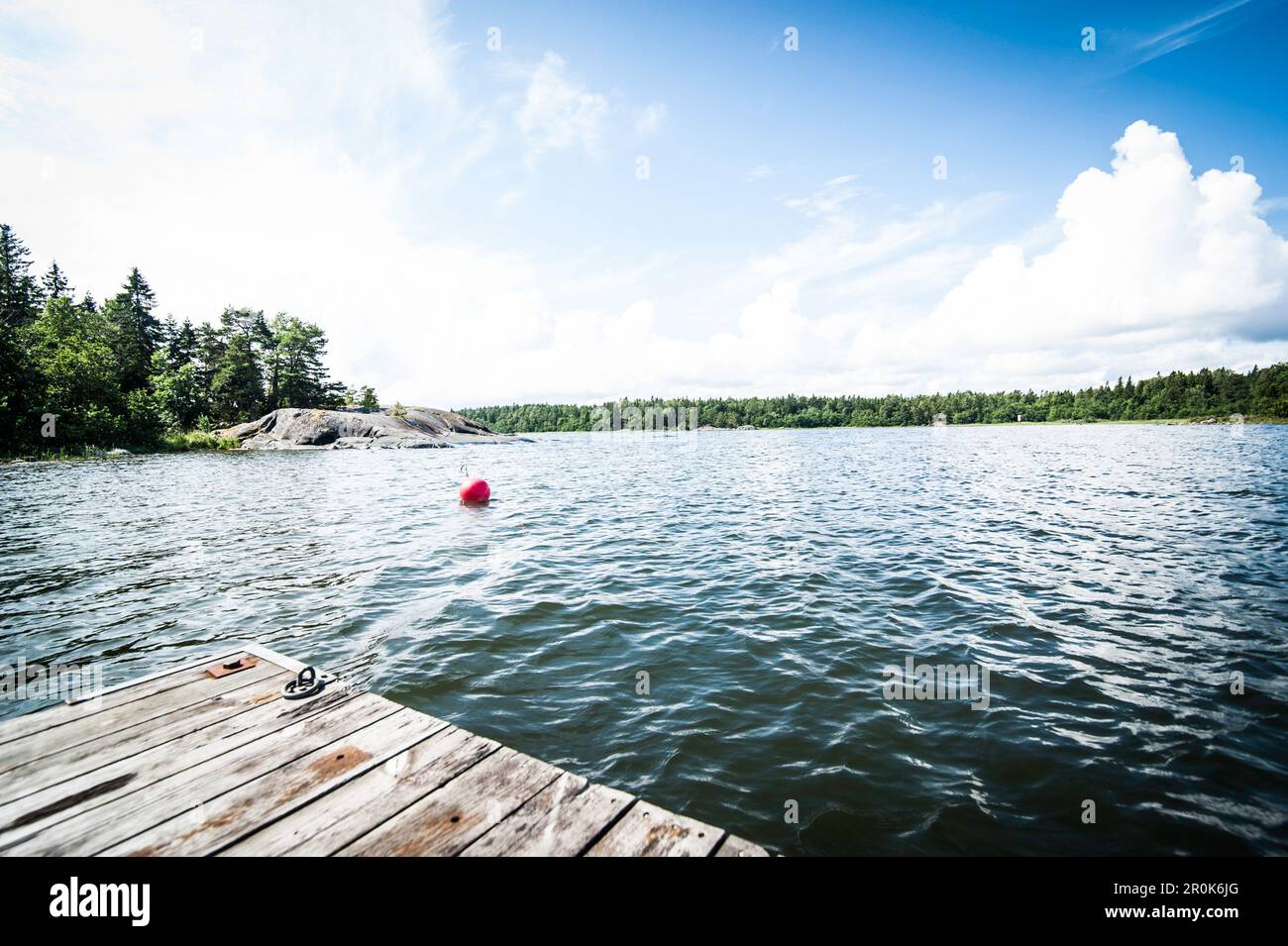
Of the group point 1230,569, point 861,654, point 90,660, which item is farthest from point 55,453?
point 1230,569

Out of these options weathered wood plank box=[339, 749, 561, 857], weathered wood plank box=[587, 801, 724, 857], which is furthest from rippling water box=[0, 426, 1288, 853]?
weathered wood plank box=[587, 801, 724, 857]

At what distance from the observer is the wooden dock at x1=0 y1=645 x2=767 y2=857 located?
3623 millimetres

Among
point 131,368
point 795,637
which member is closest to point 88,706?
point 795,637

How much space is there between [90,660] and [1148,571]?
21541 millimetres

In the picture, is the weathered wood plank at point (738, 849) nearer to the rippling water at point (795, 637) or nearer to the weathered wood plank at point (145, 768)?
→ the rippling water at point (795, 637)

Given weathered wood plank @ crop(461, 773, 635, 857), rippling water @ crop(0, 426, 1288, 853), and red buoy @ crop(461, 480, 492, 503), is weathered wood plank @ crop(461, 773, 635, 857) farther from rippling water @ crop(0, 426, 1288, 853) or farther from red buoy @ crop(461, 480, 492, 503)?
red buoy @ crop(461, 480, 492, 503)

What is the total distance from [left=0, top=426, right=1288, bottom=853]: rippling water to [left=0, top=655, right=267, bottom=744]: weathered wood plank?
215 centimetres

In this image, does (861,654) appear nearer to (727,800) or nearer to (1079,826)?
(1079,826)

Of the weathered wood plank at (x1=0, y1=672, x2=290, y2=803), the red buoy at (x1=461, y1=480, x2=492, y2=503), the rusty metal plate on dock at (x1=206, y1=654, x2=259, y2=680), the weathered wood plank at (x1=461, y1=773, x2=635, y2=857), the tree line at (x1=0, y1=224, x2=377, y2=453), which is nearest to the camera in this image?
the weathered wood plank at (x1=461, y1=773, x2=635, y2=857)

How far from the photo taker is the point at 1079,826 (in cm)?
506

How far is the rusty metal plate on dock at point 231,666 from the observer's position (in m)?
6.47

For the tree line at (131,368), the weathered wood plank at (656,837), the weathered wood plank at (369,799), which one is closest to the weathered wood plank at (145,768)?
the weathered wood plank at (369,799)

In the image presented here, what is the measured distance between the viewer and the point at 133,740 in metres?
5.00

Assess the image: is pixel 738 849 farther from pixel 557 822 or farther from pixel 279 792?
pixel 279 792
